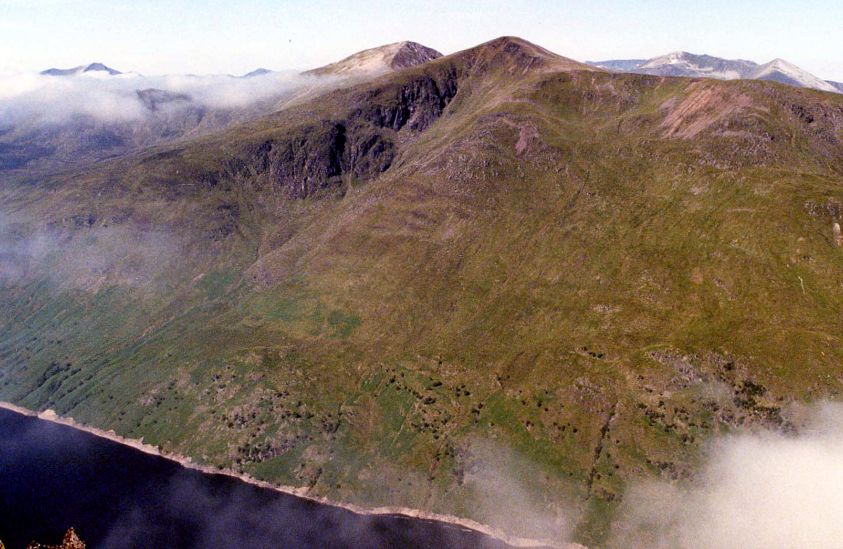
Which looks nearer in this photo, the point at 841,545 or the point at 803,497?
the point at 841,545

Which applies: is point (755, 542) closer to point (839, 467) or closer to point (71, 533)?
point (839, 467)

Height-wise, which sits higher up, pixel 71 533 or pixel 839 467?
pixel 71 533

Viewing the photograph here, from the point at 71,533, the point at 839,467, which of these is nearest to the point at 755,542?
the point at 839,467

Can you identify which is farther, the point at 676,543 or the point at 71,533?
the point at 676,543

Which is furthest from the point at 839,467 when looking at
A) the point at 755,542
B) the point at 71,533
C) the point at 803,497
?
the point at 71,533

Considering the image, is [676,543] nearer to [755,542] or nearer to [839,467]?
[755,542]

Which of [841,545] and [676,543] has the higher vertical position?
[841,545]

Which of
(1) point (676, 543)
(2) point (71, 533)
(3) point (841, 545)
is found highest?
(2) point (71, 533)

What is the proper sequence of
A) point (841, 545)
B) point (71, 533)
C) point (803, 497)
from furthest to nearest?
point (803, 497) → point (841, 545) → point (71, 533)

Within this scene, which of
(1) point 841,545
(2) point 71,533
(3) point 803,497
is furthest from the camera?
(3) point 803,497
